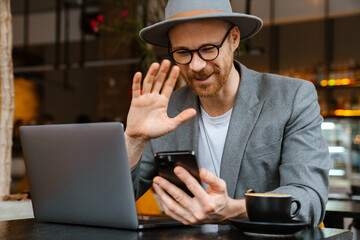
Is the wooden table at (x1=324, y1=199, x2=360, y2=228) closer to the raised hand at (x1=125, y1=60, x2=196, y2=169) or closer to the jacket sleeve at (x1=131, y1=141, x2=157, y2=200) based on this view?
the jacket sleeve at (x1=131, y1=141, x2=157, y2=200)

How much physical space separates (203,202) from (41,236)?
15.5 inches

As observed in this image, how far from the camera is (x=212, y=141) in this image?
1895mm

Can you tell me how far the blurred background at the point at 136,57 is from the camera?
5535mm

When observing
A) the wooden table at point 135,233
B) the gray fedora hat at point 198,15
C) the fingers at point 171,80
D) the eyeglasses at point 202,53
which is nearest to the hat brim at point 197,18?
the gray fedora hat at point 198,15

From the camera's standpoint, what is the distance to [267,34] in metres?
6.49

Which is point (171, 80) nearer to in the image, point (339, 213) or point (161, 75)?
point (161, 75)

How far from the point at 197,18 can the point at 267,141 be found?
511 mm

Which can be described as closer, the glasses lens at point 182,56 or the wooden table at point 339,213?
the glasses lens at point 182,56

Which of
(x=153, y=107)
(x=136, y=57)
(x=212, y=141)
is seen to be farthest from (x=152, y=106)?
(x=136, y=57)

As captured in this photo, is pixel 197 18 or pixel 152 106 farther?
pixel 197 18

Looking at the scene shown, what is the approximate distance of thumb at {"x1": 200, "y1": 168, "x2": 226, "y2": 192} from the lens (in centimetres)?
112

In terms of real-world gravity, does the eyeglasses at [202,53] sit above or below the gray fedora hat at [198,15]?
below

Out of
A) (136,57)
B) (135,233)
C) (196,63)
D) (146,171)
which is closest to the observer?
(135,233)

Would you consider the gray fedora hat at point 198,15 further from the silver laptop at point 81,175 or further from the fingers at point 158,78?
the silver laptop at point 81,175
